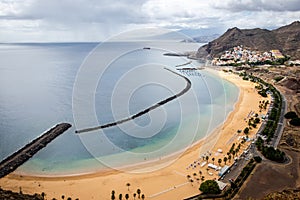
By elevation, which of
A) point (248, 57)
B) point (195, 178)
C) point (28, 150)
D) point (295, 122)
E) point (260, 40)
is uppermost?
point (260, 40)

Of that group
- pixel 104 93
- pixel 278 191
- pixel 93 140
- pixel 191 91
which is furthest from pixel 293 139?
pixel 104 93

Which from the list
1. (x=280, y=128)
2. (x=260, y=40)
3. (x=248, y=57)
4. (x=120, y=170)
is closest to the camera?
(x=120, y=170)

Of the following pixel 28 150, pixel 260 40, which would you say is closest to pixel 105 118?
pixel 28 150

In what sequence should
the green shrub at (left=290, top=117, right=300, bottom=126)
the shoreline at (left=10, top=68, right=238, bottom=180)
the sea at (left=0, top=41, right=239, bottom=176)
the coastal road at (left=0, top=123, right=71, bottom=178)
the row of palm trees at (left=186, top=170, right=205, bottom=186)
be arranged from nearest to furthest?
the row of palm trees at (left=186, top=170, right=205, bottom=186) → the shoreline at (left=10, top=68, right=238, bottom=180) → the coastal road at (left=0, top=123, right=71, bottom=178) → the sea at (left=0, top=41, right=239, bottom=176) → the green shrub at (left=290, top=117, right=300, bottom=126)

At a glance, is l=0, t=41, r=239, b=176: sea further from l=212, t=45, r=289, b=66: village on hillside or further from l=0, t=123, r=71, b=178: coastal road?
l=212, t=45, r=289, b=66: village on hillside

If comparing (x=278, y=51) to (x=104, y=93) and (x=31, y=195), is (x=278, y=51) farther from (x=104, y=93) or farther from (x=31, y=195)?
(x=31, y=195)

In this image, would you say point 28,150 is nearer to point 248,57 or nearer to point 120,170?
point 120,170

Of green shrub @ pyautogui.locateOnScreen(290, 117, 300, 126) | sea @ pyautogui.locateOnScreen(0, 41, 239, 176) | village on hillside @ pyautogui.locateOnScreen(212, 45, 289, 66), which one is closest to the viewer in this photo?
sea @ pyautogui.locateOnScreen(0, 41, 239, 176)

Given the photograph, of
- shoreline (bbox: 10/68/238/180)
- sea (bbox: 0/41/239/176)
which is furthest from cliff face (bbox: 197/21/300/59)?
shoreline (bbox: 10/68/238/180)

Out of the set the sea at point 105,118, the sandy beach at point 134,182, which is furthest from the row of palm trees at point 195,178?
the sea at point 105,118
